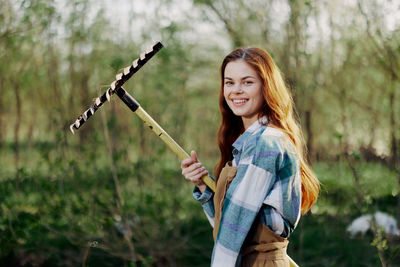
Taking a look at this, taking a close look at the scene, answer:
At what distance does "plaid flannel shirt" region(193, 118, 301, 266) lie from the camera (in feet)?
5.77

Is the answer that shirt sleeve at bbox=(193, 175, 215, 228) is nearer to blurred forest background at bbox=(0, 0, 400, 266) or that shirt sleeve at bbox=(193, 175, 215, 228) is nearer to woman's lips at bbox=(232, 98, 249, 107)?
woman's lips at bbox=(232, 98, 249, 107)

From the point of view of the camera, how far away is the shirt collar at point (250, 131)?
194 centimetres

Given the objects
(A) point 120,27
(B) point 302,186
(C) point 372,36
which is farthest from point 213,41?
(B) point 302,186

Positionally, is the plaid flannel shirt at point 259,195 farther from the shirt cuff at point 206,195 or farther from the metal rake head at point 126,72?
the metal rake head at point 126,72

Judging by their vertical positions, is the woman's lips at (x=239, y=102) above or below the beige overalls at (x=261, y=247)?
above

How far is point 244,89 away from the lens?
2027mm

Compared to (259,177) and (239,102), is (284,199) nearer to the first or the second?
(259,177)

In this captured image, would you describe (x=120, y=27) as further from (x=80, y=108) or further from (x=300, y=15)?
(x=300, y=15)

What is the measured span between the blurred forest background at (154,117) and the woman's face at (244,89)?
6.03ft

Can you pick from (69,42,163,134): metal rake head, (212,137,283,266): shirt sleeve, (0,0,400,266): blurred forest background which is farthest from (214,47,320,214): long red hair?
(0,0,400,266): blurred forest background

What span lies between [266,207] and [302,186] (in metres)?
A: 0.34

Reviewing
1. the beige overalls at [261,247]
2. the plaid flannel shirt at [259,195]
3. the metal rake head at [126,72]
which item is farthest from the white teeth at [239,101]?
the metal rake head at [126,72]

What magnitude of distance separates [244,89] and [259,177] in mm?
463

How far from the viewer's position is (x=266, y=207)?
1.82 metres
